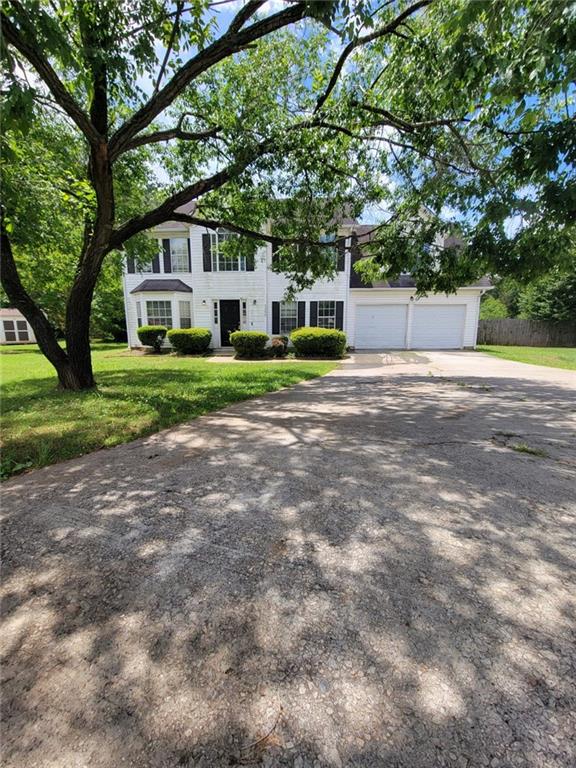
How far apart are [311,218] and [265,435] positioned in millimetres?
5108

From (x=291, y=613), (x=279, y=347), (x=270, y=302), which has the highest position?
(x=270, y=302)

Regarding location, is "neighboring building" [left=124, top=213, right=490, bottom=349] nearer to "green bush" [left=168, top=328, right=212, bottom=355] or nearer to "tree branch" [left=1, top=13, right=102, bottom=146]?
"green bush" [left=168, top=328, right=212, bottom=355]

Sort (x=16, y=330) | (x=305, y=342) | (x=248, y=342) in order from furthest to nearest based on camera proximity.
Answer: (x=16, y=330)
(x=305, y=342)
(x=248, y=342)

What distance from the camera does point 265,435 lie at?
182 inches

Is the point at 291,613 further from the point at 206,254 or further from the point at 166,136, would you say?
the point at 206,254

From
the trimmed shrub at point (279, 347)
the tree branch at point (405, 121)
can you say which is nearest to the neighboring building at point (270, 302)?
the trimmed shrub at point (279, 347)

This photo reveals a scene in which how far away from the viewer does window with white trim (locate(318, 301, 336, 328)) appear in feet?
56.0

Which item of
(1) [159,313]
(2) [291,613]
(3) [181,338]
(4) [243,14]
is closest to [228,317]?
(3) [181,338]

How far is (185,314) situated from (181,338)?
2.02 meters

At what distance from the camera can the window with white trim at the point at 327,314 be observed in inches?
672

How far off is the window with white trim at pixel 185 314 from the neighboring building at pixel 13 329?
63.2ft

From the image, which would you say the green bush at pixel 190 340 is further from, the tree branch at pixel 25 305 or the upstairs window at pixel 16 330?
the upstairs window at pixel 16 330

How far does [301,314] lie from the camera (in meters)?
17.1

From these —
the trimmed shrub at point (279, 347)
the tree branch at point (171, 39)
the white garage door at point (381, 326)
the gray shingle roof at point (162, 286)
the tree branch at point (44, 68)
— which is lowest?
the trimmed shrub at point (279, 347)
